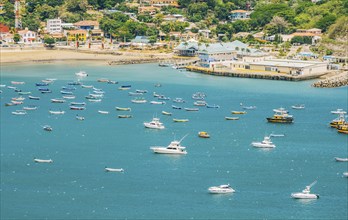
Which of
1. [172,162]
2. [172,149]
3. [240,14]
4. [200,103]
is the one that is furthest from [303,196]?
[240,14]

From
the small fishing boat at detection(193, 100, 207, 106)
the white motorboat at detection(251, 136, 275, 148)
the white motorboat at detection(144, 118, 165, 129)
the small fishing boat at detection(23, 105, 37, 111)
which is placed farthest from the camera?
the small fishing boat at detection(193, 100, 207, 106)

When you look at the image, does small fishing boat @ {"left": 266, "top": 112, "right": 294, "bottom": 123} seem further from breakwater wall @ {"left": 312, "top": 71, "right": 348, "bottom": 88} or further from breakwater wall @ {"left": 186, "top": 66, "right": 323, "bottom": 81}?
breakwater wall @ {"left": 186, "top": 66, "right": 323, "bottom": 81}

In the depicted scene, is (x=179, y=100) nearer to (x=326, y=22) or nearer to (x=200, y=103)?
(x=200, y=103)

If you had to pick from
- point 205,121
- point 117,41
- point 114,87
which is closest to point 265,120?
point 205,121

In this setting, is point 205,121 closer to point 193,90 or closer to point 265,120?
point 265,120

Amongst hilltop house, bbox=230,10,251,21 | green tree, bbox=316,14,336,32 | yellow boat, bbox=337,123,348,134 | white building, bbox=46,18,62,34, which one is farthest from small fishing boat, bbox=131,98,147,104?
hilltop house, bbox=230,10,251,21

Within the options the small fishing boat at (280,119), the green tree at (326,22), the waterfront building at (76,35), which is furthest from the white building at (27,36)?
the small fishing boat at (280,119)
